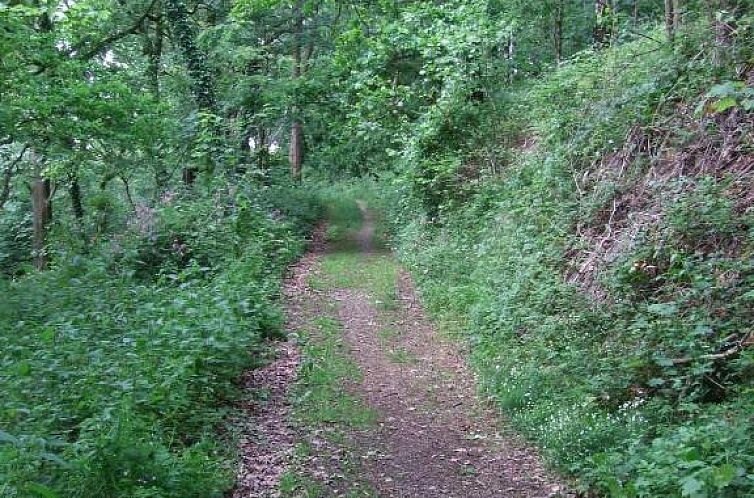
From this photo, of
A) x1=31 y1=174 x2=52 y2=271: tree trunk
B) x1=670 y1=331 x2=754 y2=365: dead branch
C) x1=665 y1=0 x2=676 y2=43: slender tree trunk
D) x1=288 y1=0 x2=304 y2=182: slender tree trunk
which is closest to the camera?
x1=670 y1=331 x2=754 y2=365: dead branch

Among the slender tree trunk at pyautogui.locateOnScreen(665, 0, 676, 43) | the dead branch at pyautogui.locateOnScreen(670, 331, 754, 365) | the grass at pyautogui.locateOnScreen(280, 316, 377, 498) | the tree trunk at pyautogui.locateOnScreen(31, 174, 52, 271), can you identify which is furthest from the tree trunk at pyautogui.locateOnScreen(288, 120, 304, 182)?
the dead branch at pyautogui.locateOnScreen(670, 331, 754, 365)

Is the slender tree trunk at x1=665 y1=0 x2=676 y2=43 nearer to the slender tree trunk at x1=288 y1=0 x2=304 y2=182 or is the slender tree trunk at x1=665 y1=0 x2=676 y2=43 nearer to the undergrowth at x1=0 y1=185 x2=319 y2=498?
the undergrowth at x1=0 y1=185 x2=319 y2=498

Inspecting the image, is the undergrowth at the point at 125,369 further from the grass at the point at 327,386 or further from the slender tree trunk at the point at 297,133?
the slender tree trunk at the point at 297,133

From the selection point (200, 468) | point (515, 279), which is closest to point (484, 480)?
point (200, 468)

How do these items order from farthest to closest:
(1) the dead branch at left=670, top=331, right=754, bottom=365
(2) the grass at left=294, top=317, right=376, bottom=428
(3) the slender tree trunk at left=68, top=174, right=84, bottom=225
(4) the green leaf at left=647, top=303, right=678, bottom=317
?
(3) the slender tree trunk at left=68, top=174, right=84, bottom=225, (2) the grass at left=294, top=317, right=376, bottom=428, (4) the green leaf at left=647, top=303, right=678, bottom=317, (1) the dead branch at left=670, top=331, right=754, bottom=365

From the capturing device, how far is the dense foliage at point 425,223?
5.21 m

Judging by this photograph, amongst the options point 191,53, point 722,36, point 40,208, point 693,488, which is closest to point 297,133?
point 191,53

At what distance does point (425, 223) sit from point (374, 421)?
10.8m

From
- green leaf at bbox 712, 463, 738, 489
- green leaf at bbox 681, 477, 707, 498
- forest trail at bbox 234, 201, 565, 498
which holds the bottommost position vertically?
forest trail at bbox 234, 201, 565, 498

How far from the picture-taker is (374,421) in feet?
23.5

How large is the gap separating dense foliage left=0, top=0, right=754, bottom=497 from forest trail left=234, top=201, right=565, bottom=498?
400mm

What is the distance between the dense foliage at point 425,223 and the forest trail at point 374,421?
0.40 metres

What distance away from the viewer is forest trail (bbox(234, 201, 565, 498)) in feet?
19.0

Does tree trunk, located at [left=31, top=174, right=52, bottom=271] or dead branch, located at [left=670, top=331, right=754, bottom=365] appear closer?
dead branch, located at [left=670, top=331, right=754, bottom=365]
